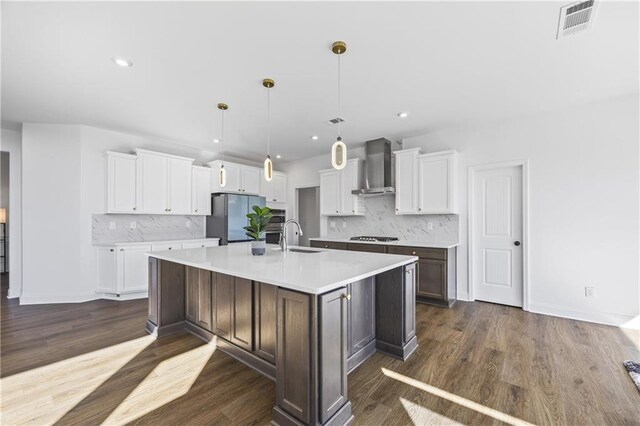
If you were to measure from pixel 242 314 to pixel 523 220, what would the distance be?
12.1ft

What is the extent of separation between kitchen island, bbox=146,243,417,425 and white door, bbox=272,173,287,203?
11.7ft

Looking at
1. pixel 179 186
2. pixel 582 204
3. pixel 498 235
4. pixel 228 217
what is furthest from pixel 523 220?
pixel 179 186

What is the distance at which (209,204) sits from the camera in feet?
17.7

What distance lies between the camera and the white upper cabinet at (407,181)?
4457mm

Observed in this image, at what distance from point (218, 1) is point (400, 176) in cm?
350

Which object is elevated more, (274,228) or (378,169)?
(378,169)

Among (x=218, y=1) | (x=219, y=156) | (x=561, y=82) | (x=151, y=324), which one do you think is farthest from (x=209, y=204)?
(x=561, y=82)

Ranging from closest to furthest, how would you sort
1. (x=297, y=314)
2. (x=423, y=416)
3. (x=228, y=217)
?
(x=297, y=314), (x=423, y=416), (x=228, y=217)

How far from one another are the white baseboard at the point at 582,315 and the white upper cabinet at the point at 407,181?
6.50 feet

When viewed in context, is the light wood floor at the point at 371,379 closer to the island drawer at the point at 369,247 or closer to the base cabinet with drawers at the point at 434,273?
the base cabinet with drawers at the point at 434,273

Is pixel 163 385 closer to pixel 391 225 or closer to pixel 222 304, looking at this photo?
pixel 222 304

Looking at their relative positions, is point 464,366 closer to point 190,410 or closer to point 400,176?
point 190,410

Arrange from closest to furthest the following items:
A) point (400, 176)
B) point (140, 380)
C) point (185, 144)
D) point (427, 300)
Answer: point (140, 380)
point (427, 300)
point (400, 176)
point (185, 144)

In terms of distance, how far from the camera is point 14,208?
4355 mm
